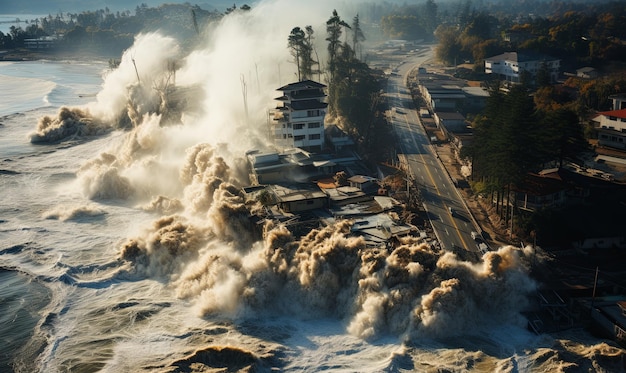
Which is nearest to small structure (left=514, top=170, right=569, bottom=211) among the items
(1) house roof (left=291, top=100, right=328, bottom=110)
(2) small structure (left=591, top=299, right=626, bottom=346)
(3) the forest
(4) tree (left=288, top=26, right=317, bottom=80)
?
(2) small structure (left=591, top=299, right=626, bottom=346)

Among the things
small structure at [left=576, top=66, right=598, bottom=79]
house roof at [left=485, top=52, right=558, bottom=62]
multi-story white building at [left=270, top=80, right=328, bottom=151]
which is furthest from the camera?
house roof at [left=485, top=52, right=558, bottom=62]

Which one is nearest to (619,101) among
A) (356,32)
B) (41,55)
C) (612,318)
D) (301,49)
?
(301,49)

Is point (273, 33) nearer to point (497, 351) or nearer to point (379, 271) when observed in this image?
point (379, 271)

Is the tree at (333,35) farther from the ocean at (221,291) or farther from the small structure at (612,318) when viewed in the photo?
the small structure at (612,318)

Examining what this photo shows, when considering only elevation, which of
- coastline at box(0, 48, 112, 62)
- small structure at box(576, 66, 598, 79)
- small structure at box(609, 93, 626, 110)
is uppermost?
coastline at box(0, 48, 112, 62)

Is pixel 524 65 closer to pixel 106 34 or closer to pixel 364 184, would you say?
pixel 364 184

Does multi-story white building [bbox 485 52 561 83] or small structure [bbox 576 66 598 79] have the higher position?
multi-story white building [bbox 485 52 561 83]

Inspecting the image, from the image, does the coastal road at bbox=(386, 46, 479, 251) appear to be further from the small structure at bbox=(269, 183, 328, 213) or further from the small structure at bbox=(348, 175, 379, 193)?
the small structure at bbox=(269, 183, 328, 213)
